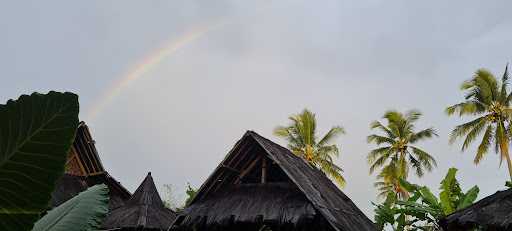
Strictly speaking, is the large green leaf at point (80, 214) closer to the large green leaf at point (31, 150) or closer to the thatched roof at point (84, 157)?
the large green leaf at point (31, 150)

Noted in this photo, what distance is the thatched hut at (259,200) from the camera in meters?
8.55

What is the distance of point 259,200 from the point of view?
9.38m

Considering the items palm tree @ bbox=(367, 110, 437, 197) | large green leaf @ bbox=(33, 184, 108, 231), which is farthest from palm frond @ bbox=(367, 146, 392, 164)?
large green leaf @ bbox=(33, 184, 108, 231)

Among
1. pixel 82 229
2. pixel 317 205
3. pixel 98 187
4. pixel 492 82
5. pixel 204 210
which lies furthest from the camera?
pixel 492 82

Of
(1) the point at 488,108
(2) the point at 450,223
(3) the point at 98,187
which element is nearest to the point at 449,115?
(1) the point at 488,108

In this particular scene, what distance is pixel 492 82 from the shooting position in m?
18.7

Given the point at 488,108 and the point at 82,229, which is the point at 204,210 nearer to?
the point at 82,229

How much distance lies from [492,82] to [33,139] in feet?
67.0

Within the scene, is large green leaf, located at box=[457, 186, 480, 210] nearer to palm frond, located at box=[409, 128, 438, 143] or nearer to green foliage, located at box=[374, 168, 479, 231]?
green foliage, located at box=[374, 168, 479, 231]

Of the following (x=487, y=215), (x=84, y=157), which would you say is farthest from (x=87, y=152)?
(x=487, y=215)

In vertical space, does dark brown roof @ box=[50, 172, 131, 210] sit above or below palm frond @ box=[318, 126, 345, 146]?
below

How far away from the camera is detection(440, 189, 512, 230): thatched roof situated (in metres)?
7.05

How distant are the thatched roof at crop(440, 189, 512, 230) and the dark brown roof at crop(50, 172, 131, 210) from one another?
7.46m

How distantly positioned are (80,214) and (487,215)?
7.58 meters
